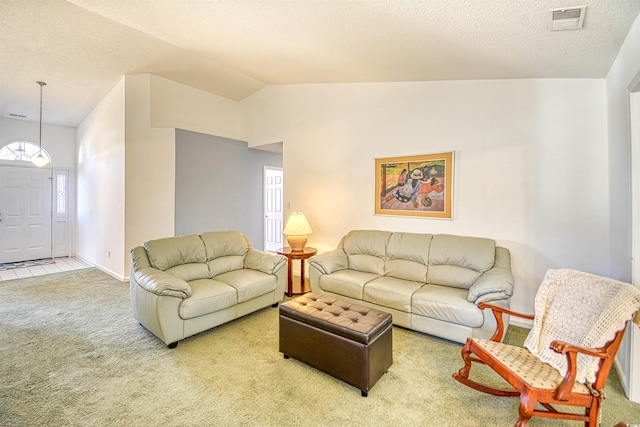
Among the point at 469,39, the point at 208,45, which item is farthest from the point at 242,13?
the point at 469,39

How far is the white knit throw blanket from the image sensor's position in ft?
5.32

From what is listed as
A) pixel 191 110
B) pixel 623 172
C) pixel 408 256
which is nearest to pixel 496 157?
pixel 623 172

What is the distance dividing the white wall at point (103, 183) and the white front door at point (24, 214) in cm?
69

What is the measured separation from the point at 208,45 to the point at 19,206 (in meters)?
5.82

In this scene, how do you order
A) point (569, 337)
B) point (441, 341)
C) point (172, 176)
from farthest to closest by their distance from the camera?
point (172, 176)
point (441, 341)
point (569, 337)

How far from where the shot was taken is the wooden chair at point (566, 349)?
1.55 m

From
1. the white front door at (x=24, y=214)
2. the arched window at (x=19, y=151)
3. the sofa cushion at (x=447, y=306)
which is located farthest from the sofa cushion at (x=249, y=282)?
the white front door at (x=24, y=214)

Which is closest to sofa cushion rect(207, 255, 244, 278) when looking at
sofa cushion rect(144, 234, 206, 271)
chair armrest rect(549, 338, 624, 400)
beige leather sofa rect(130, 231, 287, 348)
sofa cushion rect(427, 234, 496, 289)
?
beige leather sofa rect(130, 231, 287, 348)

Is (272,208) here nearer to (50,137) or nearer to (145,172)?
(145,172)

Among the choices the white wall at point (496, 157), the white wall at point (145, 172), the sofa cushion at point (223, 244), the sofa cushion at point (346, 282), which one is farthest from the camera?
the white wall at point (145, 172)

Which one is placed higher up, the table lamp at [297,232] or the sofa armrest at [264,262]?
the table lamp at [297,232]

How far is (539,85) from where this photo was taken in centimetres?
303

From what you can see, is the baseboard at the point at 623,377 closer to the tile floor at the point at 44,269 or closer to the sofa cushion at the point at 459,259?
the sofa cushion at the point at 459,259

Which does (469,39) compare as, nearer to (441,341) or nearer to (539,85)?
(539,85)
